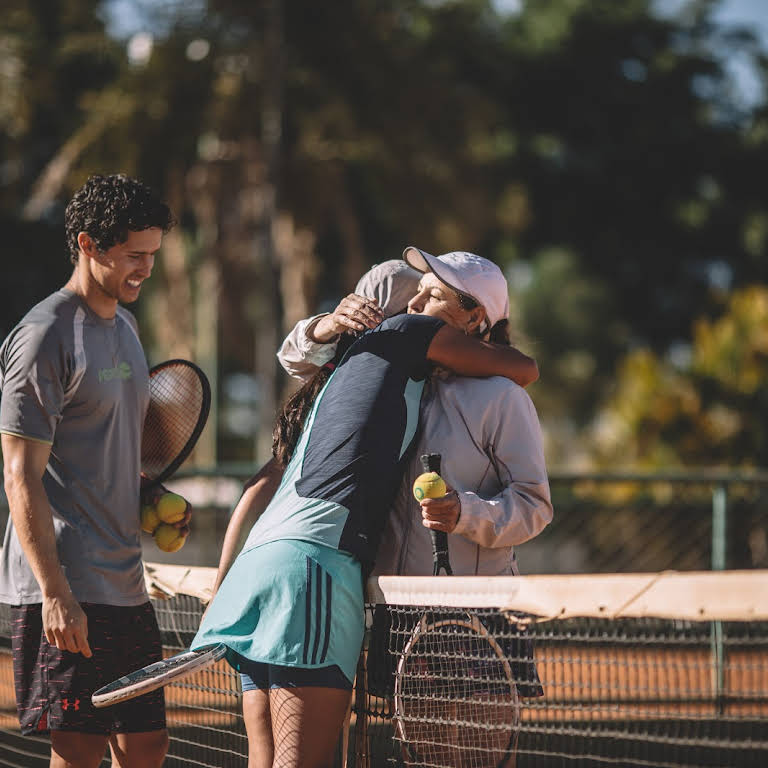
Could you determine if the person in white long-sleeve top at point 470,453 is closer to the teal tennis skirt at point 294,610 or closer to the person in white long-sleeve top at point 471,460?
the person in white long-sleeve top at point 471,460

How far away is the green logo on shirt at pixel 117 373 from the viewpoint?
3188 millimetres

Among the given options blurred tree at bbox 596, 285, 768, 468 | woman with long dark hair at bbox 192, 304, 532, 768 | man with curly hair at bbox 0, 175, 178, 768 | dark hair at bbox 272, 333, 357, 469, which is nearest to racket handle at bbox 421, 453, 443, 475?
woman with long dark hair at bbox 192, 304, 532, 768

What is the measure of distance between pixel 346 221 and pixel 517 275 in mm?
14899

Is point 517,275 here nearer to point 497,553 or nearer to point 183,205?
point 183,205

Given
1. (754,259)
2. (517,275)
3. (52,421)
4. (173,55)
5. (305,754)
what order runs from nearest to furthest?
(305,754), (52,421), (173,55), (754,259), (517,275)

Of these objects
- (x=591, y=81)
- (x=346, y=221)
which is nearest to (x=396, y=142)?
(x=346, y=221)

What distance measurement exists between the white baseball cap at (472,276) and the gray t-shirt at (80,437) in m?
0.92

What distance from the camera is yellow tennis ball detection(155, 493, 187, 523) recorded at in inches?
135

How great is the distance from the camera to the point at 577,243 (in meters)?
32.4

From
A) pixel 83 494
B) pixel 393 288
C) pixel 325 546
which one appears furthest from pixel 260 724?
pixel 393 288

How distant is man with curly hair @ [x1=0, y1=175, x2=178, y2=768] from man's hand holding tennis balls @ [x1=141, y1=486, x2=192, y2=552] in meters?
0.12

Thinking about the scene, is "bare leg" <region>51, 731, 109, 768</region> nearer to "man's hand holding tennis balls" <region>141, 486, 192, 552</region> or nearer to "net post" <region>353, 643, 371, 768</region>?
"man's hand holding tennis balls" <region>141, 486, 192, 552</region>

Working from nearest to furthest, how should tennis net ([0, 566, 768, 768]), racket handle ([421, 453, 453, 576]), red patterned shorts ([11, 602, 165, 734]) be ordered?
tennis net ([0, 566, 768, 768]), racket handle ([421, 453, 453, 576]), red patterned shorts ([11, 602, 165, 734])

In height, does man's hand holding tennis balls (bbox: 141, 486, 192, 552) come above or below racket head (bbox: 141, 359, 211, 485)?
below
